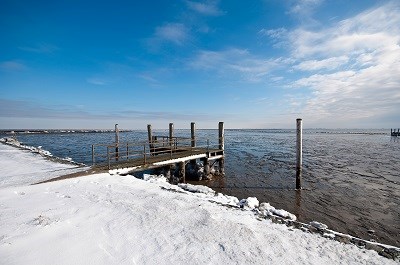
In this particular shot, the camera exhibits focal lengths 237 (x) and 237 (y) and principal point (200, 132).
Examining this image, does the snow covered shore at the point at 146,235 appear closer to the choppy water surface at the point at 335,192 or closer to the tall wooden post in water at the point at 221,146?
the choppy water surface at the point at 335,192

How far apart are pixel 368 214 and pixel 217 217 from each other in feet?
25.2

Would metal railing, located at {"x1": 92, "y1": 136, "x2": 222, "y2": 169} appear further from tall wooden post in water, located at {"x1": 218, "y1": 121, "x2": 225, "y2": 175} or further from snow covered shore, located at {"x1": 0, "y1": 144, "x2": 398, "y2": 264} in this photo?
snow covered shore, located at {"x1": 0, "y1": 144, "x2": 398, "y2": 264}

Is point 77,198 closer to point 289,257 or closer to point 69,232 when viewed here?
point 69,232

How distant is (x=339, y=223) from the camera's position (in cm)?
896

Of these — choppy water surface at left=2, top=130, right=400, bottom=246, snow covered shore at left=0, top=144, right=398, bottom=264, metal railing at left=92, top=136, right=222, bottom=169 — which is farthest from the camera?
metal railing at left=92, top=136, right=222, bottom=169

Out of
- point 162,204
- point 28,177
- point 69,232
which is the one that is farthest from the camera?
point 28,177

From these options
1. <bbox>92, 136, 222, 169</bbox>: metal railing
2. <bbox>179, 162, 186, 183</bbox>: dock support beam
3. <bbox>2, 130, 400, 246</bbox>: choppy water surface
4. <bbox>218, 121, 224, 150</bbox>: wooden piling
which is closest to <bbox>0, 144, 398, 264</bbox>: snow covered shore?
<bbox>2, 130, 400, 246</bbox>: choppy water surface

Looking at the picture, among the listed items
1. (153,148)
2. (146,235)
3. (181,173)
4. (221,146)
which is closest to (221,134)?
(221,146)

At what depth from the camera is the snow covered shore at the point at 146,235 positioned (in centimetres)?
439

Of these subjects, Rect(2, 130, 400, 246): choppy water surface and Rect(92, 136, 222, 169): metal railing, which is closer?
Rect(2, 130, 400, 246): choppy water surface

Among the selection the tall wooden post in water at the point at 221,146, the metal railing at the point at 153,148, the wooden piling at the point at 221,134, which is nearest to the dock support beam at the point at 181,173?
Result: the metal railing at the point at 153,148

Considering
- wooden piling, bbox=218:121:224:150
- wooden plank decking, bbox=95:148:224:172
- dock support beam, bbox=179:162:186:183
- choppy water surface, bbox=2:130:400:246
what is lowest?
choppy water surface, bbox=2:130:400:246

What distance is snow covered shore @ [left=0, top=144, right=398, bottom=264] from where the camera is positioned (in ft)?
14.4

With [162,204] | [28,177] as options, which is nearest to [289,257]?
[162,204]
